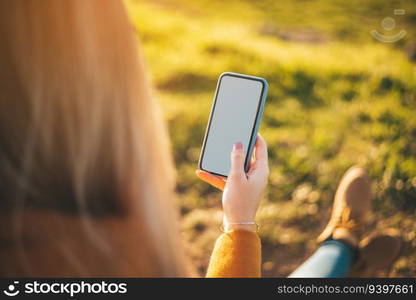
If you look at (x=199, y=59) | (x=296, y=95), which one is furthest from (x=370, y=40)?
(x=199, y=59)

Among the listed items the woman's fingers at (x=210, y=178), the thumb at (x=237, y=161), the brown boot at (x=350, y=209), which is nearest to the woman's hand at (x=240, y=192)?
the thumb at (x=237, y=161)

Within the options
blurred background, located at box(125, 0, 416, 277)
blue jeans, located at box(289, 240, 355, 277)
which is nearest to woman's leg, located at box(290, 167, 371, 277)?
blue jeans, located at box(289, 240, 355, 277)

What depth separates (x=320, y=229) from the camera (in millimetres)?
2320

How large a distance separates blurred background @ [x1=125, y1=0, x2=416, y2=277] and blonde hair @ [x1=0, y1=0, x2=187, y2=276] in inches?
48.3

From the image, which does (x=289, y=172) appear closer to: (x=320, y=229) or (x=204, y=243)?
(x=320, y=229)

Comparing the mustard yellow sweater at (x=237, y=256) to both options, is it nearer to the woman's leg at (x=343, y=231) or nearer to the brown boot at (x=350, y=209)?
the woman's leg at (x=343, y=231)

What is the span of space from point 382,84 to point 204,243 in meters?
1.59

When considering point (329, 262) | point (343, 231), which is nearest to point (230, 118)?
point (329, 262)

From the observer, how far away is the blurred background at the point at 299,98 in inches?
93.3

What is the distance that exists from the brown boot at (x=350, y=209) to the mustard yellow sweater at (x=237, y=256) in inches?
41.2

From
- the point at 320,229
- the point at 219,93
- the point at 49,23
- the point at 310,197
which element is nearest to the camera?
the point at 49,23

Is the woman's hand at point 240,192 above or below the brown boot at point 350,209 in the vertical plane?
below

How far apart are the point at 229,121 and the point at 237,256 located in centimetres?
54

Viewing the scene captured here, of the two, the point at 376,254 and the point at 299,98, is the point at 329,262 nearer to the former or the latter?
the point at 376,254
